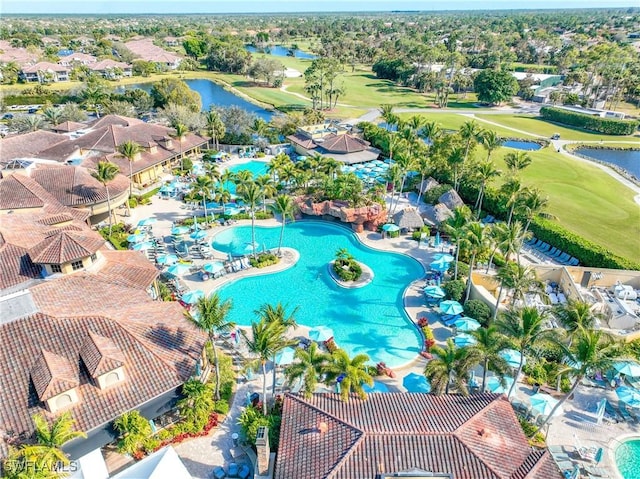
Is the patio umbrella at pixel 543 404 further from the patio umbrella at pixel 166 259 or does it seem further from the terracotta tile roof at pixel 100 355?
the patio umbrella at pixel 166 259

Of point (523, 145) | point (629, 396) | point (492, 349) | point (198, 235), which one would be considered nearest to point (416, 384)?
point (492, 349)

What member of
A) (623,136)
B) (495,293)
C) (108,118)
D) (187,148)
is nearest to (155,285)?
(495,293)

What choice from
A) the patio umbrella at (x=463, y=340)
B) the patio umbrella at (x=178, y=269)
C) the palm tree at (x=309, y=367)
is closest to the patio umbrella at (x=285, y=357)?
the palm tree at (x=309, y=367)

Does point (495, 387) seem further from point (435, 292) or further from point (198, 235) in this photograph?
point (198, 235)

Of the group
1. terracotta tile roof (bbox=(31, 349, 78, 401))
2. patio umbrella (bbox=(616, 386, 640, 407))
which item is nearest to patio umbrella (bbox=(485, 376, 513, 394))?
patio umbrella (bbox=(616, 386, 640, 407))

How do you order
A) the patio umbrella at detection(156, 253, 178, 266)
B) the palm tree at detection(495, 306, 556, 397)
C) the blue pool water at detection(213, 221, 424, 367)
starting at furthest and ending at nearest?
the patio umbrella at detection(156, 253, 178, 266)
the blue pool water at detection(213, 221, 424, 367)
the palm tree at detection(495, 306, 556, 397)

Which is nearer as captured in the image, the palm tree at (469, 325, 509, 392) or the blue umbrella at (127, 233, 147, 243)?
the palm tree at (469, 325, 509, 392)

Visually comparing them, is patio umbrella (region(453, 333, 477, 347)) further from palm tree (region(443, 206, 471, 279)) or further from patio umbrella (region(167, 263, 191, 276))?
patio umbrella (region(167, 263, 191, 276))
